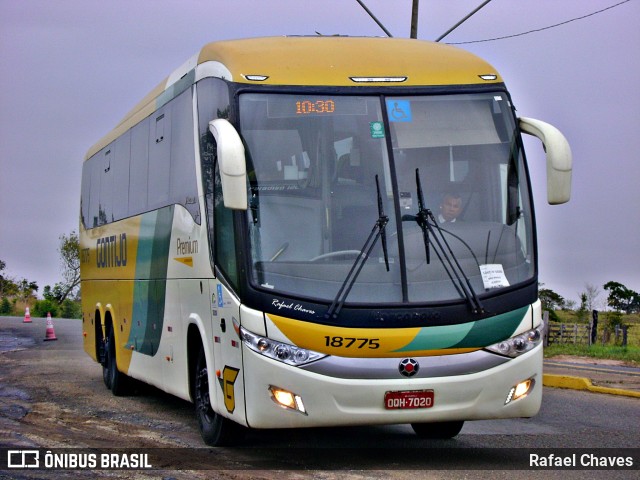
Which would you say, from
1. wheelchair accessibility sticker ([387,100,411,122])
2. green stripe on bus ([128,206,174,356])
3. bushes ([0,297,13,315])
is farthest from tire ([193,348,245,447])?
bushes ([0,297,13,315])

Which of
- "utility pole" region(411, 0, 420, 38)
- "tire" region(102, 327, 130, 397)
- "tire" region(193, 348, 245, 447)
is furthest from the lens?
"utility pole" region(411, 0, 420, 38)

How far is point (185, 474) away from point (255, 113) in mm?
3039

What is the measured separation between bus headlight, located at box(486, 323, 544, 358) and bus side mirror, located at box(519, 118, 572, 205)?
110 cm

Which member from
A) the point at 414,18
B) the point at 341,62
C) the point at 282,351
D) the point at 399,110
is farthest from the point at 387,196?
the point at 414,18

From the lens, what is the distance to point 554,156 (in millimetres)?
9562

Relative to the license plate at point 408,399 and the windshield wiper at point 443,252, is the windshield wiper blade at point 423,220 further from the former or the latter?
the license plate at point 408,399

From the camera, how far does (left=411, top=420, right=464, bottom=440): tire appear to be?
11203mm

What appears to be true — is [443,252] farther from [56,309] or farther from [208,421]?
[56,309]

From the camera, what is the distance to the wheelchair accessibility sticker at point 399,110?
9.71m

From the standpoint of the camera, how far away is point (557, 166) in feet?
31.2

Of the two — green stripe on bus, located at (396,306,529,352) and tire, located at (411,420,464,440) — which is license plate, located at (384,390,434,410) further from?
tire, located at (411,420,464,440)


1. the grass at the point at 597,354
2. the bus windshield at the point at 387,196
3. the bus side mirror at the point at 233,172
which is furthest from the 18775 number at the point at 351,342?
the grass at the point at 597,354

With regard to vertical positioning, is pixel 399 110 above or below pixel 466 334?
above

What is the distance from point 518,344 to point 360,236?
1.56 meters
